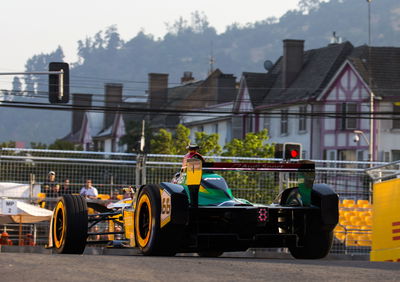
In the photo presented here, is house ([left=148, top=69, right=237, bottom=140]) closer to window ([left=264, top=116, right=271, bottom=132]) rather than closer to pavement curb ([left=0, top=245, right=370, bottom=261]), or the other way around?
window ([left=264, top=116, right=271, bottom=132])

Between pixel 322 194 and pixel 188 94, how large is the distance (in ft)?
231

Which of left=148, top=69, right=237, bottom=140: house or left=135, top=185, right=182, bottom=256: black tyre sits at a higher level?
left=148, top=69, right=237, bottom=140: house

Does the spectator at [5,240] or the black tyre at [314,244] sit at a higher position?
the black tyre at [314,244]

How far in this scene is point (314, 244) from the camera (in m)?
14.4

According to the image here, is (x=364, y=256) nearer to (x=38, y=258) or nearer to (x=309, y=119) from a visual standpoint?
(x=38, y=258)

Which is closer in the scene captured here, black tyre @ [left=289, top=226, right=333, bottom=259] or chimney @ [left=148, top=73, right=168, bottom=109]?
black tyre @ [left=289, top=226, right=333, bottom=259]

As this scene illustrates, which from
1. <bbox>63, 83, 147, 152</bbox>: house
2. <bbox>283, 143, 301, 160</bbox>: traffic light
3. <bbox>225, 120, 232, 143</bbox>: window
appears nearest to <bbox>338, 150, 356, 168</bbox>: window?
<bbox>225, 120, 232, 143</bbox>: window

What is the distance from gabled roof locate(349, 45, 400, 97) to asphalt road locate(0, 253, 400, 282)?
46170mm

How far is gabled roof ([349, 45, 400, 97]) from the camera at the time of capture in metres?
57.0

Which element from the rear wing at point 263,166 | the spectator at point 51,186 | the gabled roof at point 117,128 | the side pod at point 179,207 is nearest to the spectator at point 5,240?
the spectator at point 51,186

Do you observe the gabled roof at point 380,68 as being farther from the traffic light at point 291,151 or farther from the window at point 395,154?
the traffic light at point 291,151

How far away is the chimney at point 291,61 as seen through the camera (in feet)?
219

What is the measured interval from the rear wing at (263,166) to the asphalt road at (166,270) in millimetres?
2371

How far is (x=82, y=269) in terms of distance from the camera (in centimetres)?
998
